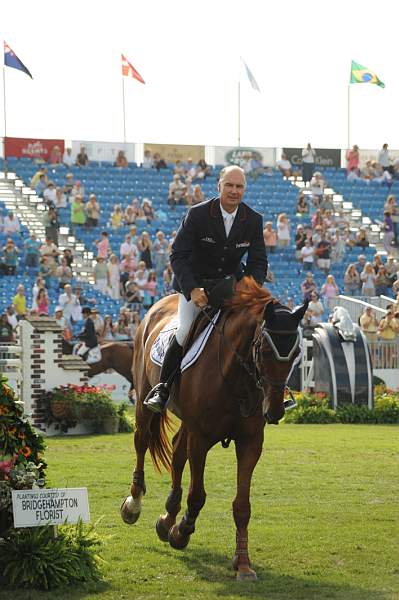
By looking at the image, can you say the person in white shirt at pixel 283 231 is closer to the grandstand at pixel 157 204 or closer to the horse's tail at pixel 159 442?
the grandstand at pixel 157 204

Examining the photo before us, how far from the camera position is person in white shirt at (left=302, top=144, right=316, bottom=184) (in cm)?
4222

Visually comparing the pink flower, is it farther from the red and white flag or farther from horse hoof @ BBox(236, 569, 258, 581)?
the red and white flag

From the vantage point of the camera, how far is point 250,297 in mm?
9164

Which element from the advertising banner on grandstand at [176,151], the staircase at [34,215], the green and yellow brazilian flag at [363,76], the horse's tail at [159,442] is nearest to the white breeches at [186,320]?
the horse's tail at [159,442]

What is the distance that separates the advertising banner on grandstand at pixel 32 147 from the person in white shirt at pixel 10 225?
18.8 ft

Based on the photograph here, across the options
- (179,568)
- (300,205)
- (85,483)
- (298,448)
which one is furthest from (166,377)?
(300,205)

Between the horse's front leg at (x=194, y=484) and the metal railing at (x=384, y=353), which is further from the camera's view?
the metal railing at (x=384, y=353)

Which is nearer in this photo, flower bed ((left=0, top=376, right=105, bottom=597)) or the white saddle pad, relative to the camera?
flower bed ((left=0, top=376, right=105, bottom=597))

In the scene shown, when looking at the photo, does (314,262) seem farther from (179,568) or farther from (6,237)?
(179,568)

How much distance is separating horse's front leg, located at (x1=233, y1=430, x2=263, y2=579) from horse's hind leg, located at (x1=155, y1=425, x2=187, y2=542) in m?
0.94

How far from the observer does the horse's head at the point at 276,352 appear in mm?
8281

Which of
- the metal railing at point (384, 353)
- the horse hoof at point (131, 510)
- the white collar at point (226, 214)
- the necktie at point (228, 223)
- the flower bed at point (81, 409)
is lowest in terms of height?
the metal railing at point (384, 353)

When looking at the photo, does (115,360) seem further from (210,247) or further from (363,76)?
(363,76)

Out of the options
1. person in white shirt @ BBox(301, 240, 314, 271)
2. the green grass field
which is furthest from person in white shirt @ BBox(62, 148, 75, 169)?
the green grass field
